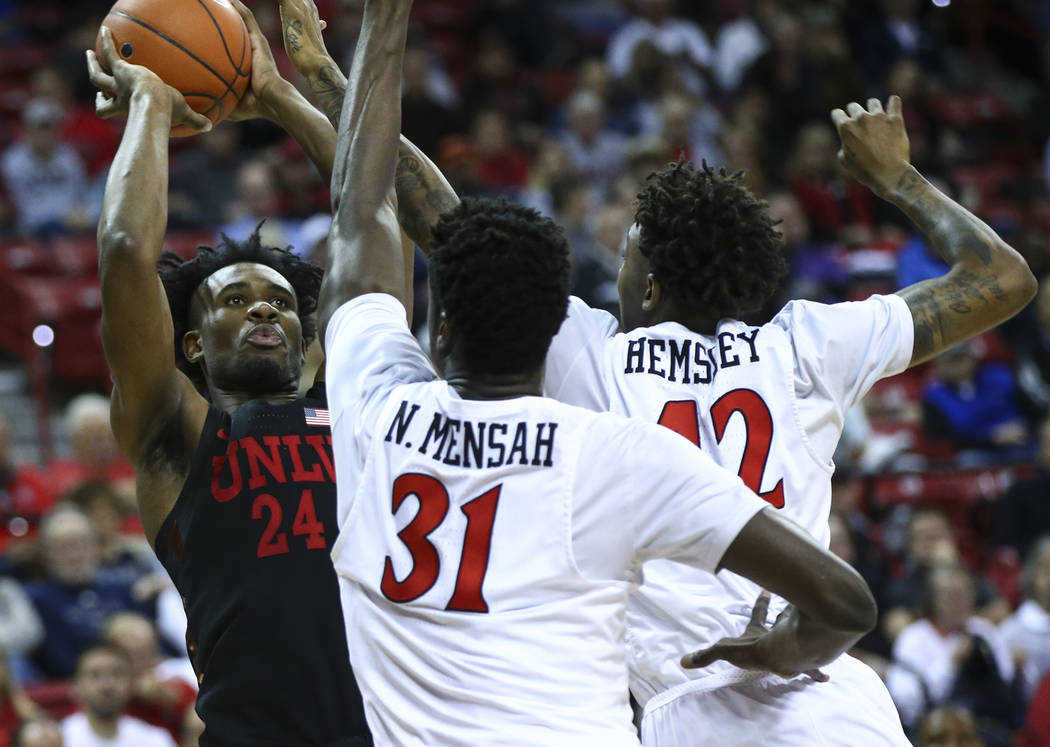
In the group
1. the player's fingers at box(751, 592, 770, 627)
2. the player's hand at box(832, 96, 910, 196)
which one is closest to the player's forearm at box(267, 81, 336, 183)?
the player's hand at box(832, 96, 910, 196)

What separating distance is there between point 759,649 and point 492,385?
78 centimetres

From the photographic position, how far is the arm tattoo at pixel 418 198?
413 centimetres

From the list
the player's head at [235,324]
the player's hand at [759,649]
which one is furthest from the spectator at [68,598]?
the player's hand at [759,649]

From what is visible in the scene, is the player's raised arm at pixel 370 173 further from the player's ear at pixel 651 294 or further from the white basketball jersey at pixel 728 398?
the player's ear at pixel 651 294

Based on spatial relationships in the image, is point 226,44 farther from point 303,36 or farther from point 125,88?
point 125,88

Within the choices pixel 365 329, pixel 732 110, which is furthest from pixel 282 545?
pixel 732 110

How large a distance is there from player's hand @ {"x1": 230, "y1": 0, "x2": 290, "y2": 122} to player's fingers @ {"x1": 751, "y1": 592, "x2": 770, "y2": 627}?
6.99ft

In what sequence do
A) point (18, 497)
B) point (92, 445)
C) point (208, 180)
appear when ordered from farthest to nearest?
point (208, 180) < point (92, 445) < point (18, 497)

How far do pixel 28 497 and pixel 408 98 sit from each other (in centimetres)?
507

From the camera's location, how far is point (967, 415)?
36.5ft

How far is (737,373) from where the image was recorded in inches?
147

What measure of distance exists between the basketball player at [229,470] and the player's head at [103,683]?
390 cm

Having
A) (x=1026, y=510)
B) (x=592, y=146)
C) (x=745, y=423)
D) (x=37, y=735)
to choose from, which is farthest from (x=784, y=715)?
(x=592, y=146)

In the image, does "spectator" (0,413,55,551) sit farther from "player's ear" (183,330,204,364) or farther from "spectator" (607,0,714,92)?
"spectator" (607,0,714,92)
